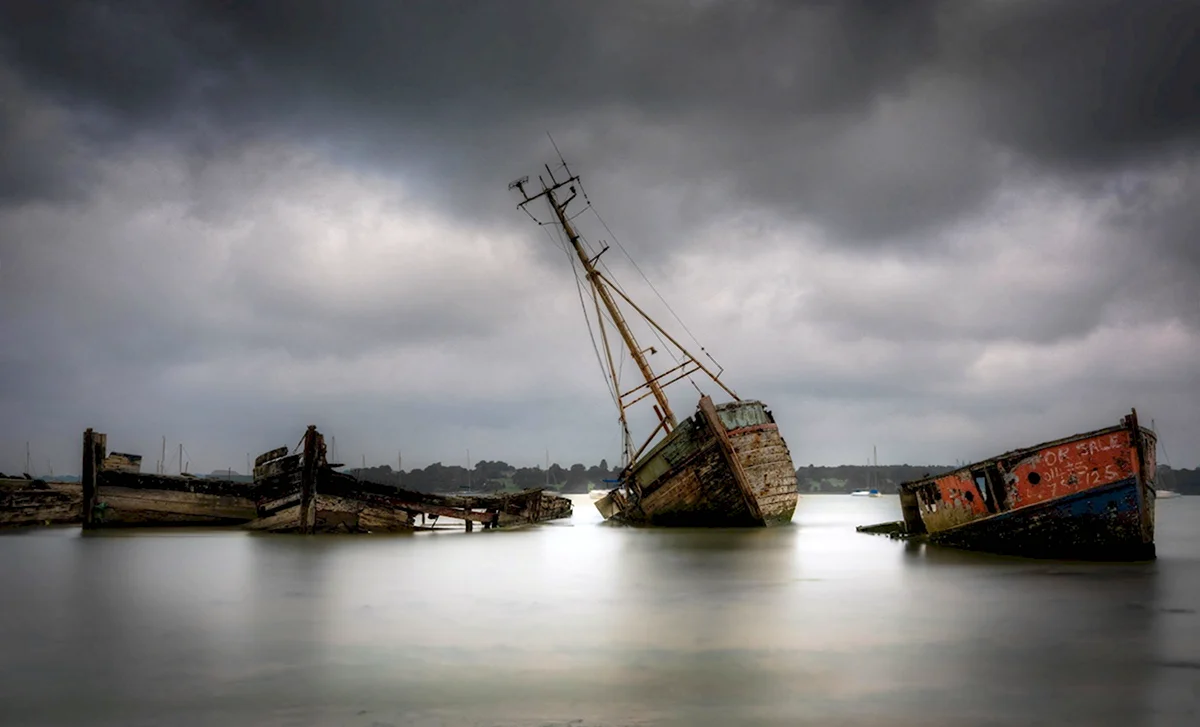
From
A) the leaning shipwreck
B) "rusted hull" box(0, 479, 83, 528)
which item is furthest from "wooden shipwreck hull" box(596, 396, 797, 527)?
"rusted hull" box(0, 479, 83, 528)

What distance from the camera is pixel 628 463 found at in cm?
2992

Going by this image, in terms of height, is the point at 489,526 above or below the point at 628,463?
below

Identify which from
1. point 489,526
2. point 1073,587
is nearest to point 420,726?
point 1073,587

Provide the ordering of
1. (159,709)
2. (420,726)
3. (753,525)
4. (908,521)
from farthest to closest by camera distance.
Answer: (753,525)
(908,521)
(159,709)
(420,726)

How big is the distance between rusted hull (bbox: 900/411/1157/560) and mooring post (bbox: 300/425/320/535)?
1565 cm

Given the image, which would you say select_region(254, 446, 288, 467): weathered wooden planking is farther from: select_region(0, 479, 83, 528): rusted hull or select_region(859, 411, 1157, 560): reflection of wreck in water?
select_region(859, 411, 1157, 560): reflection of wreck in water

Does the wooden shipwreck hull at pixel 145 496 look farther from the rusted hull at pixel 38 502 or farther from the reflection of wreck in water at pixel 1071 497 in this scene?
the reflection of wreck in water at pixel 1071 497

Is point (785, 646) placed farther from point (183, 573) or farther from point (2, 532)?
point (2, 532)

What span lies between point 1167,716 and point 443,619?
24.8 feet

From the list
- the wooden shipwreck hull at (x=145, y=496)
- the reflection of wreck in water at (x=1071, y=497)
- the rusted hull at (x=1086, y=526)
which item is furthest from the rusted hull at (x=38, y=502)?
the rusted hull at (x=1086, y=526)

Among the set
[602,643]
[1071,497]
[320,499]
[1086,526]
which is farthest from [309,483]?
[1086,526]

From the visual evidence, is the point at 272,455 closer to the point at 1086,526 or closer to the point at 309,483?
the point at 309,483

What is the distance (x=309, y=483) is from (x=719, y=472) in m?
11.4

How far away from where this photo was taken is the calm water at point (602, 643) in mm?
6734
